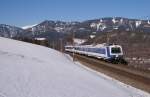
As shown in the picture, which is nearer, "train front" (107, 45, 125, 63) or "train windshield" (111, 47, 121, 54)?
"train front" (107, 45, 125, 63)

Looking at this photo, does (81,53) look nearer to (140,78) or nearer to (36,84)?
(140,78)

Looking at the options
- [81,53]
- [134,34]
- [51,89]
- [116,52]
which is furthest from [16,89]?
[134,34]

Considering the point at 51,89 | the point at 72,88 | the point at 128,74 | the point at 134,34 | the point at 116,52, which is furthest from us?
the point at 134,34

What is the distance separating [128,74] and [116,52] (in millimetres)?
18661

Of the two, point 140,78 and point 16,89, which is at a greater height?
point 16,89

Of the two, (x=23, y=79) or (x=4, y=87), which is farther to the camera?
(x=23, y=79)

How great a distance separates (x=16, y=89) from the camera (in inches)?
682

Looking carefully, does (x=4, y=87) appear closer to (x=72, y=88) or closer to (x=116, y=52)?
(x=72, y=88)

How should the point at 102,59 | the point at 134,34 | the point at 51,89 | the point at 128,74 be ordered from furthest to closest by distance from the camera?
the point at 134,34
the point at 102,59
the point at 128,74
the point at 51,89

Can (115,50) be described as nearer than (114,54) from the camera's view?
No

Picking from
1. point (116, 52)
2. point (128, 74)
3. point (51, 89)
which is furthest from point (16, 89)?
point (116, 52)

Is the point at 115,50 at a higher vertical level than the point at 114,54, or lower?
higher

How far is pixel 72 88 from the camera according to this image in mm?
20906

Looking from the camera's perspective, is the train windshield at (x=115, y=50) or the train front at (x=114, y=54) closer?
the train front at (x=114, y=54)
